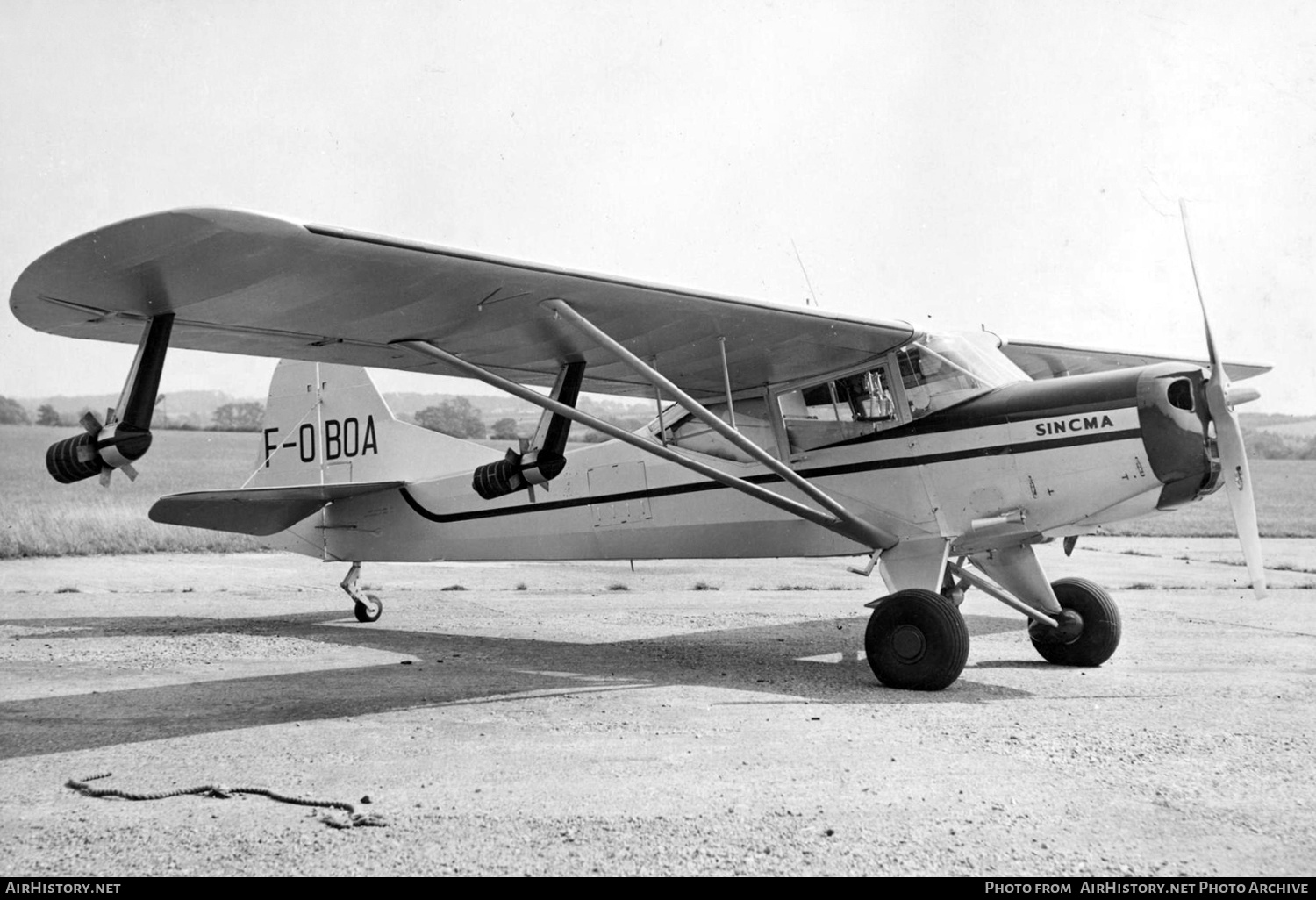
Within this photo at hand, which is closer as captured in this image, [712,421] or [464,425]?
[712,421]

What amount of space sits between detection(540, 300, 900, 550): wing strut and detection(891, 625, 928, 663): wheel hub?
0.88 meters

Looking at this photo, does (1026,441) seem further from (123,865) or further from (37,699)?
(37,699)

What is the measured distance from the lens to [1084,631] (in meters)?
7.89

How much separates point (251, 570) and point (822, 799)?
14.9 metres

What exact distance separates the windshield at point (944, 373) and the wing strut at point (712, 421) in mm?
1070

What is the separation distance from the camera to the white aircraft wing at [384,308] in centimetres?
518

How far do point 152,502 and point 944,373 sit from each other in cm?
2203

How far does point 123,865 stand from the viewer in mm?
3322

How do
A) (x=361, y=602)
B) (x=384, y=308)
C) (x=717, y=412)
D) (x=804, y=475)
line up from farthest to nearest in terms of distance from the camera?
(x=361, y=602) → (x=717, y=412) → (x=804, y=475) → (x=384, y=308)

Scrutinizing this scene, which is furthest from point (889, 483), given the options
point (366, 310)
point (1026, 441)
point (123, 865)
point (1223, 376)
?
point (123, 865)

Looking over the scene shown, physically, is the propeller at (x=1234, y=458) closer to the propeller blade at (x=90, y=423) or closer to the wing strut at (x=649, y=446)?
the wing strut at (x=649, y=446)

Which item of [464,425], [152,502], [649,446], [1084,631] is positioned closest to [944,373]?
[1084,631]

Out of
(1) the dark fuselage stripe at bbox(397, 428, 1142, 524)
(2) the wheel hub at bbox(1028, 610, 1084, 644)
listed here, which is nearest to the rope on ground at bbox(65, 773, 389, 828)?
(1) the dark fuselage stripe at bbox(397, 428, 1142, 524)

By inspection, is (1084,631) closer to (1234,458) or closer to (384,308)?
(1234,458)
